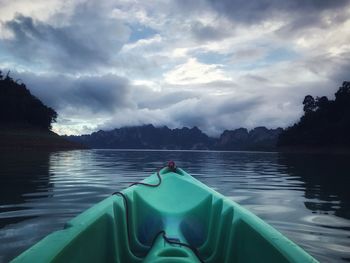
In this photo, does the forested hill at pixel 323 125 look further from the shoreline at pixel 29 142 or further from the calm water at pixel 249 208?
the calm water at pixel 249 208

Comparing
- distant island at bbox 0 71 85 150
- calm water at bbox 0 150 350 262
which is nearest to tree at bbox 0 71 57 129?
distant island at bbox 0 71 85 150

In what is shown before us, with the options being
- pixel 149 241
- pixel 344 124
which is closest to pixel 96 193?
pixel 149 241

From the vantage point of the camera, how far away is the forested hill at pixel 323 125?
82.4 m

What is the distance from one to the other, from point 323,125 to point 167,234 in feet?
318

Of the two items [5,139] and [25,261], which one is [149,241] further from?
[5,139]

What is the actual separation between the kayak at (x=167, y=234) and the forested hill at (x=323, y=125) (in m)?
82.3

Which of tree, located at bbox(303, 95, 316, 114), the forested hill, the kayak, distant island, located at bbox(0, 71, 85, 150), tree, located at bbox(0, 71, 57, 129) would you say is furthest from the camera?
tree, located at bbox(303, 95, 316, 114)

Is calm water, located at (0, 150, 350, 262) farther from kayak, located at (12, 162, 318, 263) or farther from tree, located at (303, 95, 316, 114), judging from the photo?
tree, located at (303, 95, 316, 114)

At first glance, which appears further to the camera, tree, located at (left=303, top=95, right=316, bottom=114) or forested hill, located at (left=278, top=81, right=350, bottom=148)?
tree, located at (left=303, top=95, right=316, bottom=114)

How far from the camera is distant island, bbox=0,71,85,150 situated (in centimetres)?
6028

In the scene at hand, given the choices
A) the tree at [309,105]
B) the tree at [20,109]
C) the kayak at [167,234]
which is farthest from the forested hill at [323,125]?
the kayak at [167,234]

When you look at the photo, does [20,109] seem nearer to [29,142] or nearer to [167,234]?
[29,142]

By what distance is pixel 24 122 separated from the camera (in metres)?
81.4

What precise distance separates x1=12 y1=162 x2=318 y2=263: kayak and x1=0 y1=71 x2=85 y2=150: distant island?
55.7 meters
